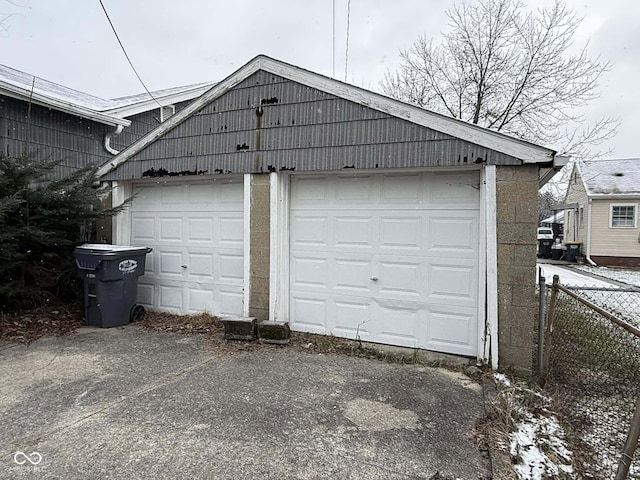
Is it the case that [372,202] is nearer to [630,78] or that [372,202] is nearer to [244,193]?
[244,193]

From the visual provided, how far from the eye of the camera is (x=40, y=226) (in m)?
5.93

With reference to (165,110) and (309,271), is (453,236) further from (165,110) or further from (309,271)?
(165,110)

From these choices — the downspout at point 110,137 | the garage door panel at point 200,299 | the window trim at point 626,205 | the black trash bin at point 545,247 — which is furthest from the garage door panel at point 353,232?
the black trash bin at point 545,247

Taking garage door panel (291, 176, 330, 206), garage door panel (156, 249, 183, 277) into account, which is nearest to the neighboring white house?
garage door panel (291, 176, 330, 206)

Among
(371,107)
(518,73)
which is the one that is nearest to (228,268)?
(371,107)

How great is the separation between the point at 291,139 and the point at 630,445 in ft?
14.7

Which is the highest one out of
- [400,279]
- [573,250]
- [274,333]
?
[400,279]

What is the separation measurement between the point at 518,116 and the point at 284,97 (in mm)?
12369

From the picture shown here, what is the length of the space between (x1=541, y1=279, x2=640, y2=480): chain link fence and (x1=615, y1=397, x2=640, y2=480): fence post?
0.01 meters

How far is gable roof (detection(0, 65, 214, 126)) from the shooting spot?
6.90 m

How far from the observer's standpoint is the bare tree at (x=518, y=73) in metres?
13.7

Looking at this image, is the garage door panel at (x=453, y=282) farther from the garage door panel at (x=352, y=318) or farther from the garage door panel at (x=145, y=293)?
the garage door panel at (x=145, y=293)

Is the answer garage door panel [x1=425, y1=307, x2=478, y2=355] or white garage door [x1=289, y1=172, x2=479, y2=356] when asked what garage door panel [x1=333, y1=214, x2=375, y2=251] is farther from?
garage door panel [x1=425, y1=307, x2=478, y2=355]

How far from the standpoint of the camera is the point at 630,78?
40.7 ft
